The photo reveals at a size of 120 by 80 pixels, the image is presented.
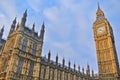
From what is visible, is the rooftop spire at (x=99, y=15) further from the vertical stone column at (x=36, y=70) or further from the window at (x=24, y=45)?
the window at (x=24, y=45)

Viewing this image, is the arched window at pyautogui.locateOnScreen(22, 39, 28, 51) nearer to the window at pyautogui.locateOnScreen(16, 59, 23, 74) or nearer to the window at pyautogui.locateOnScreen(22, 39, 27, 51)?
the window at pyautogui.locateOnScreen(22, 39, 27, 51)

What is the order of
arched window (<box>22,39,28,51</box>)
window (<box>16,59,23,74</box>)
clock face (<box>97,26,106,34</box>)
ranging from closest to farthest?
window (<box>16,59,23,74</box>), arched window (<box>22,39,28,51</box>), clock face (<box>97,26,106,34</box>)

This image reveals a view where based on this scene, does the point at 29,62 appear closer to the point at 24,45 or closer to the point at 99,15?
the point at 24,45

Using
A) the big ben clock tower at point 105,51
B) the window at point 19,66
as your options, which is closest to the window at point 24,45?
the window at point 19,66

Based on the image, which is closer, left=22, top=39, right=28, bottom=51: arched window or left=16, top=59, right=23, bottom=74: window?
left=16, top=59, right=23, bottom=74: window

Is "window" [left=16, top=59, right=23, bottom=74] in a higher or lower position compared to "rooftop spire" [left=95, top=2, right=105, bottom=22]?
lower

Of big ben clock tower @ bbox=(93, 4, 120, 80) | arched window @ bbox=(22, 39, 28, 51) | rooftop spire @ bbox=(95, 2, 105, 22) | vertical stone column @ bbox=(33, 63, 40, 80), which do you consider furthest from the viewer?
rooftop spire @ bbox=(95, 2, 105, 22)

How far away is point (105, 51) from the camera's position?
67.1 m

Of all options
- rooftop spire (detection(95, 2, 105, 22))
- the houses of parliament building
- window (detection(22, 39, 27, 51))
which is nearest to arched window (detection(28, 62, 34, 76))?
the houses of parliament building

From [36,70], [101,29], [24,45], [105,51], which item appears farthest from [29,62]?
[101,29]

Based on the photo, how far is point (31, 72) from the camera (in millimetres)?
38656

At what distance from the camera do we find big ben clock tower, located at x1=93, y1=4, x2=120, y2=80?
201 feet

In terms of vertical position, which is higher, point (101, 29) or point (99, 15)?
point (99, 15)

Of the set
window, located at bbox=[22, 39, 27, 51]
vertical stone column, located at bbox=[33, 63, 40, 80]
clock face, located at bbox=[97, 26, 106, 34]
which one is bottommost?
vertical stone column, located at bbox=[33, 63, 40, 80]
